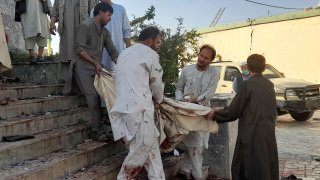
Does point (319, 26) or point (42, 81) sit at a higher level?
point (319, 26)

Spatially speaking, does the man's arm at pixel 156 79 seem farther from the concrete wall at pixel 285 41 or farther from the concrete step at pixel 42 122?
the concrete wall at pixel 285 41

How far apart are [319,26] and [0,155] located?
15.9 m

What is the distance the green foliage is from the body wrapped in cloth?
10.9 feet

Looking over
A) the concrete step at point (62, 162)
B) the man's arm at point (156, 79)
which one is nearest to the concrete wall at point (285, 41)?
the concrete step at point (62, 162)

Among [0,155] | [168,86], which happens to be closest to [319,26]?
[168,86]

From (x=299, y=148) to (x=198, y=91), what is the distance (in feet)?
14.3

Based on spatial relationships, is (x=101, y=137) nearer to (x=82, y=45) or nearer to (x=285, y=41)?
(x=82, y=45)

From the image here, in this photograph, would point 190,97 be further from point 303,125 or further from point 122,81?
point 303,125

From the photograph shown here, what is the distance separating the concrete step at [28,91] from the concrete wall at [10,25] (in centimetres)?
350

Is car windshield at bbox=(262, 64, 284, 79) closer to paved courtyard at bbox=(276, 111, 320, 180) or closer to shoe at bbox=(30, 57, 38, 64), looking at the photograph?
paved courtyard at bbox=(276, 111, 320, 180)

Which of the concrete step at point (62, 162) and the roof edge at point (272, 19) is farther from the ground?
the roof edge at point (272, 19)

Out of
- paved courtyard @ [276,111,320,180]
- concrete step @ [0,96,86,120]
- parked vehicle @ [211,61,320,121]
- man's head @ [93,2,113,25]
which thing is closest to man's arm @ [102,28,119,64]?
man's head @ [93,2,113,25]

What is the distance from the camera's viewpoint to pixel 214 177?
5.56 meters

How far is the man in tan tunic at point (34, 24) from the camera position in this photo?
667 cm
